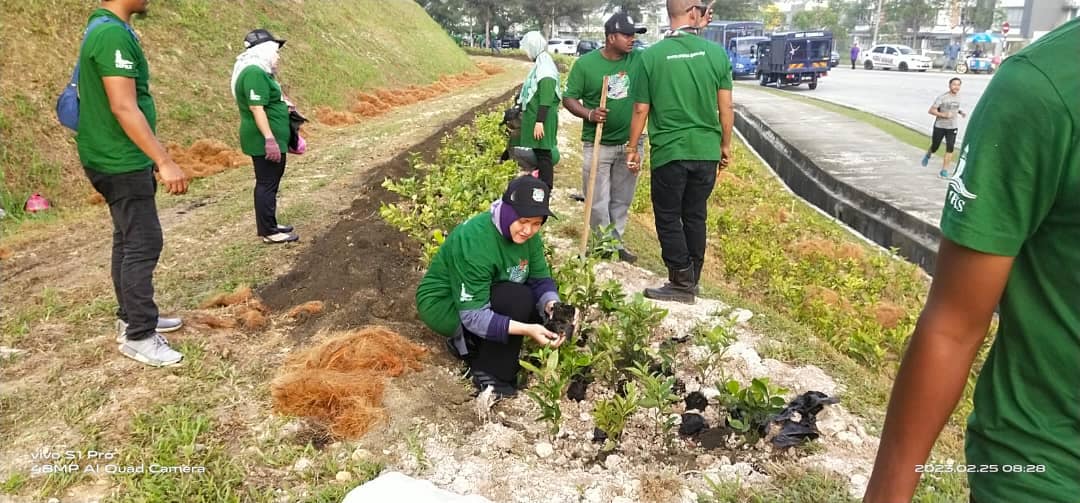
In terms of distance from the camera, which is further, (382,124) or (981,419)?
(382,124)

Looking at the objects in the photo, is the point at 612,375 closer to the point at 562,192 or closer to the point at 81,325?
the point at 81,325

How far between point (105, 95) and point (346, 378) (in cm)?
175

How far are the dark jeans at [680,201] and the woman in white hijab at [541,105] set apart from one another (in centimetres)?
169

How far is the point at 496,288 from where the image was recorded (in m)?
3.48

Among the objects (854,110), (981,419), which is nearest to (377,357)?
(981,419)

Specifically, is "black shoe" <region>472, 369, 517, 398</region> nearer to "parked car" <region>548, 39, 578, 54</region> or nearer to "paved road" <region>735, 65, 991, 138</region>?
"paved road" <region>735, 65, 991, 138</region>

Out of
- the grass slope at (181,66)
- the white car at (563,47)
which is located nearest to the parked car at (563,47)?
the white car at (563,47)

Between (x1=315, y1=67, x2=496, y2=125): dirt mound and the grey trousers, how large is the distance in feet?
26.5

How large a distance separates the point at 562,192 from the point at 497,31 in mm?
48258

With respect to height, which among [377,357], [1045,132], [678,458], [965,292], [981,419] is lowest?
[678,458]

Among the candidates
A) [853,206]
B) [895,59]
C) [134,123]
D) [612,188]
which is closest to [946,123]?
[853,206]

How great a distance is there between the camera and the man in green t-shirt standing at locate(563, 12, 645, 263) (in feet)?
18.4

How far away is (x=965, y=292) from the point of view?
1.13 metres

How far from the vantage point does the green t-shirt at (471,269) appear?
3330 mm
